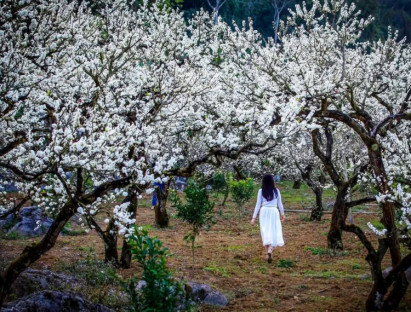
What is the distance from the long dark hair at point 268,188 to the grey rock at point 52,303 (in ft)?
18.4

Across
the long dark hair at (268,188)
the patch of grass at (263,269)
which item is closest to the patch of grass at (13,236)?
the patch of grass at (263,269)

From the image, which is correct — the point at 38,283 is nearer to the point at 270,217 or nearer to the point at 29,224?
the point at 270,217

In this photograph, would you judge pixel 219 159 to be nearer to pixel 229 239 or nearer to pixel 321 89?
pixel 321 89

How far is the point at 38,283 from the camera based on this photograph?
23.1 ft

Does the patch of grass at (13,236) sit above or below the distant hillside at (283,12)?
below

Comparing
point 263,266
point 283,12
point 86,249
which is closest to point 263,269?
point 263,266

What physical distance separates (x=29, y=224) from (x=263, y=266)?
7.78 m

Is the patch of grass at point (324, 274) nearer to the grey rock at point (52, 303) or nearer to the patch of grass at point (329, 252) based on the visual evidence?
the patch of grass at point (329, 252)

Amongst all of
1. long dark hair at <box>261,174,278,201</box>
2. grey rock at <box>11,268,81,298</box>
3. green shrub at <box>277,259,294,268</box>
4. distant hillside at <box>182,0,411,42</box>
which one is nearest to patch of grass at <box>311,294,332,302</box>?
green shrub at <box>277,259,294,268</box>

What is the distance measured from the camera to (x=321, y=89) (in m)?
8.83

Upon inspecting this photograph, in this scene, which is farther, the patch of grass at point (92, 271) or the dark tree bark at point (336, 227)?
the dark tree bark at point (336, 227)

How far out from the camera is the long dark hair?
10.5 metres

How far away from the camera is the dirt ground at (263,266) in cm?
777

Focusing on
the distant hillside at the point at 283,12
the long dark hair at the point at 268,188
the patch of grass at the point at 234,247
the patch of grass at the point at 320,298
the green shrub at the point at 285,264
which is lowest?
the patch of grass at the point at 320,298
